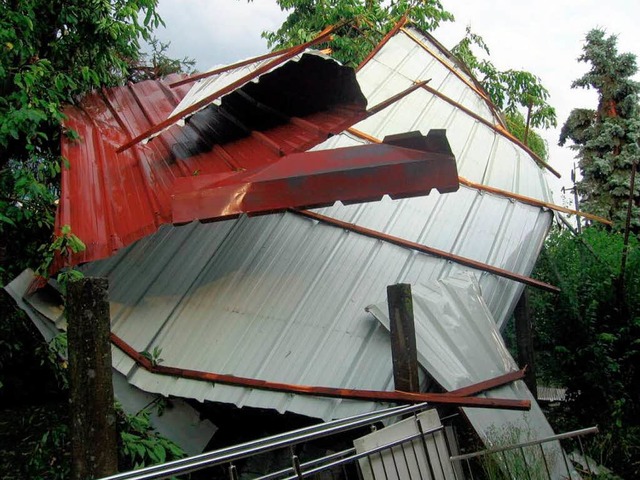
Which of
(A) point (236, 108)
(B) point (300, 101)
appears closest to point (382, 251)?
(B) point (300, 101)

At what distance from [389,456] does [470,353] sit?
1.59m

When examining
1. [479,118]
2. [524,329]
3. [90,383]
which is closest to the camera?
[90,383]

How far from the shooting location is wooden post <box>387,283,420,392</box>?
3875mm

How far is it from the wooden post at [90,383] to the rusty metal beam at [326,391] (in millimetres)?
1492

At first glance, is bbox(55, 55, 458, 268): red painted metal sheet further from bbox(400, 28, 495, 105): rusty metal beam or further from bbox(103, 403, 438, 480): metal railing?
bbox(400, 28, 495, 105): rusty metal beam

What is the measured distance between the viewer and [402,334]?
394cm

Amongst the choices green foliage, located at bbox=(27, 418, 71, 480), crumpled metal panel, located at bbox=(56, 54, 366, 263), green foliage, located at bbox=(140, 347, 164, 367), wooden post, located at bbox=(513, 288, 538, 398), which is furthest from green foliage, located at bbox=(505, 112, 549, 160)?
green foliage, located at bbox=(27, 418, 71, 480)

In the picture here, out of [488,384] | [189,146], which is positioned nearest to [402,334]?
[488,384]

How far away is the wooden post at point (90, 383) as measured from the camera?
2.44 metres

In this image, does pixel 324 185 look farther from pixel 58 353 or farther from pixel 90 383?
pixel 58 353

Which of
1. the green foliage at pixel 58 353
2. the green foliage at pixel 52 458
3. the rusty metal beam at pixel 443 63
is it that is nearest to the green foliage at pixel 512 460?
the green foliage at pixel 52 458

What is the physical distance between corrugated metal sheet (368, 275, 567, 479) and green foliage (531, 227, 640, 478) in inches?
67.5

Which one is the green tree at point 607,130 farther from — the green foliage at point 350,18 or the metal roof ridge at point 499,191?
the metal roof ridge at point 499,191

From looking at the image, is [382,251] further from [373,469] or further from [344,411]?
[373,469]
